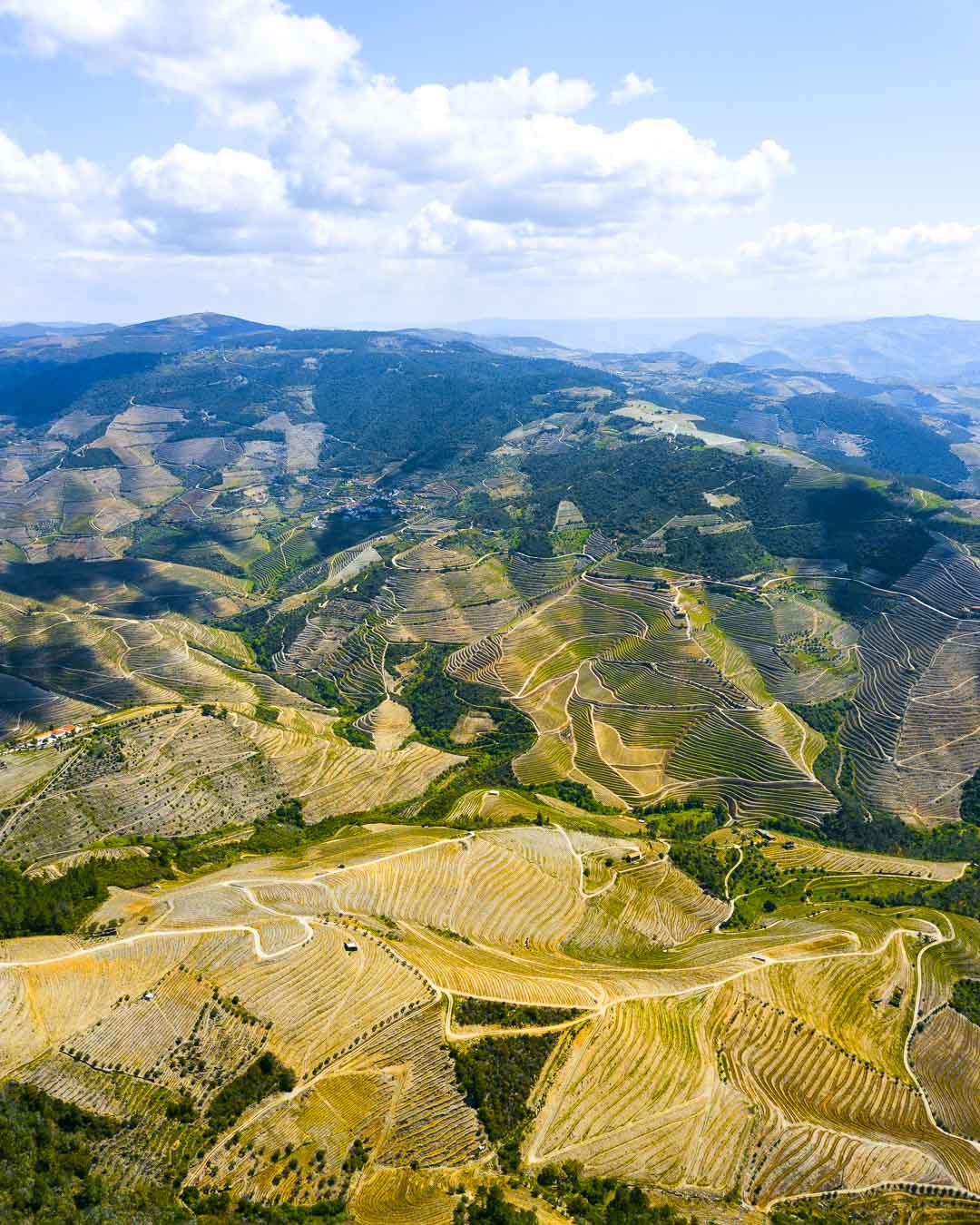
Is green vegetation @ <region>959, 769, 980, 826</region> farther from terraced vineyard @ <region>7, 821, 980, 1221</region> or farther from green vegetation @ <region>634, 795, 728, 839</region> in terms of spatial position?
green vegetation @ <region>634, 795, 728, 839</region>

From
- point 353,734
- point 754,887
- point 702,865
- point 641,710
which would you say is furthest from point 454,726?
point 754,887

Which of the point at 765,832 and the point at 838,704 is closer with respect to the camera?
the point at 765,832

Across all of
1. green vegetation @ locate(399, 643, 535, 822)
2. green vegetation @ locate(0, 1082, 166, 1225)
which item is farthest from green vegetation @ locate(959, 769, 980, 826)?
green vegetation @ locate(0, 1082, 166, 1225)

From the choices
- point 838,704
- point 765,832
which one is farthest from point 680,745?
point 838,704

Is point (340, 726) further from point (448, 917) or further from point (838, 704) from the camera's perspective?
point (838, 704)

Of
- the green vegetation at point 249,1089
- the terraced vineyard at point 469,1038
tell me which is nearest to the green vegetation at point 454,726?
the terraced vineyard at point 469,1038

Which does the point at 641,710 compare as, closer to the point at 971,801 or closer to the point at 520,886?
the point at 971,801
